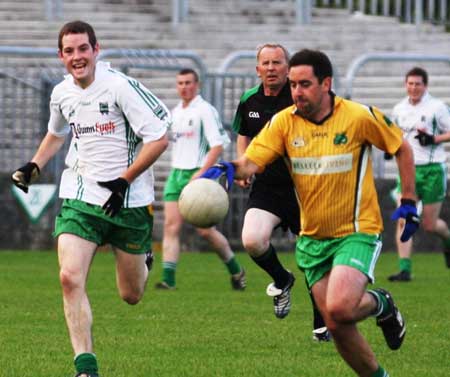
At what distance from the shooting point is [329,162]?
8.93 metres

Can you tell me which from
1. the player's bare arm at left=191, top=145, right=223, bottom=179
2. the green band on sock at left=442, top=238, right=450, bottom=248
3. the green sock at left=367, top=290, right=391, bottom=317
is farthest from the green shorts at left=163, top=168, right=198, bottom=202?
the green sock at left=367, top=290, right=391, bottom=317

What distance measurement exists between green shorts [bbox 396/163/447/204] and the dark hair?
29.7ft

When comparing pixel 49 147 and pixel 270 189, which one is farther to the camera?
pixel 270 189

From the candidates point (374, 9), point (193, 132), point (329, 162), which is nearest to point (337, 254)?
point (329, 162)

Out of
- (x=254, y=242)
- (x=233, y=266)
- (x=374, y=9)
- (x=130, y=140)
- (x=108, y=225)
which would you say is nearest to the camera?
(x=108, y=225)

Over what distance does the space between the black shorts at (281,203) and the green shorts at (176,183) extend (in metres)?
4.65

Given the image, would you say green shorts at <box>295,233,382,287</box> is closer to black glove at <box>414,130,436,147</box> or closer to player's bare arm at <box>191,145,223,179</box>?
player's bare arm at <box>191,145,223,179</box>

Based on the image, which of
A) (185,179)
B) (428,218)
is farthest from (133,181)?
(428,218)

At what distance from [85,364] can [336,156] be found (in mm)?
1955

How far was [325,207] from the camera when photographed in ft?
29.5

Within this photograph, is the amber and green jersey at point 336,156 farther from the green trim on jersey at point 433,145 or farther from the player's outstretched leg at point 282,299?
the green trim on jersey at point 433,145

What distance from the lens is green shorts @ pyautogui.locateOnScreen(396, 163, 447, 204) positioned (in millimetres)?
17859

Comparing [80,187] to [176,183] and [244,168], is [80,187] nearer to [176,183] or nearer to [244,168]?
[244,168]

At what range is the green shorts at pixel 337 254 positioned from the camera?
8.74 metres
